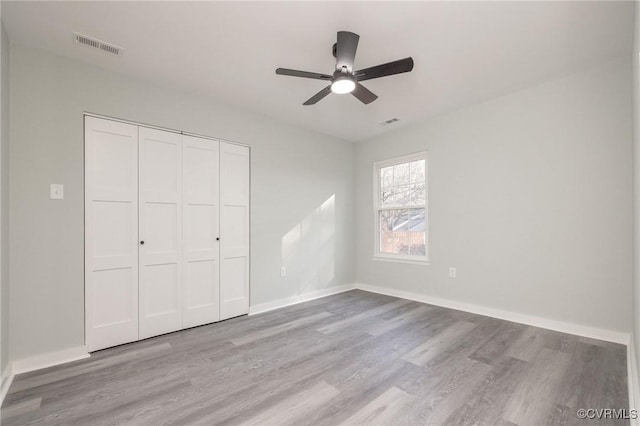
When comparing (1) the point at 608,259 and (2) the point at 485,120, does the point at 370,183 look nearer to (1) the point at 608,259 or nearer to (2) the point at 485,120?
(2) the point at 485,120

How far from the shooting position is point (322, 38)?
2375mm

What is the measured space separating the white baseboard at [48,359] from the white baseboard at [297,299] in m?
1.72

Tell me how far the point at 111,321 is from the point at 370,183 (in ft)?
13.2

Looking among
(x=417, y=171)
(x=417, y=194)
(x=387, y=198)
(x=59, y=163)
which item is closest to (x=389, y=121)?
(x=417, y=171)

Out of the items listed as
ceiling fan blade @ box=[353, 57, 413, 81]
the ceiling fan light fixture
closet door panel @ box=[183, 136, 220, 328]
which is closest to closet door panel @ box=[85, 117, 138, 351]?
closet door panel @ box=[183, 136, 220, 328]

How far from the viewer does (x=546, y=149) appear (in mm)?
3178

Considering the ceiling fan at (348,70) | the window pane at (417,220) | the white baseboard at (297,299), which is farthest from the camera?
the window pane at (417,220)

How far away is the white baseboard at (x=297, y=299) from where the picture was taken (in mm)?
3866

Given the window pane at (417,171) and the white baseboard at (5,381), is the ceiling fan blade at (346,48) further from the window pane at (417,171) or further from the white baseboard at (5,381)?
the white baseboard at (5,381)

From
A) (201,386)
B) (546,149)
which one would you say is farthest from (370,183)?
(201,386)

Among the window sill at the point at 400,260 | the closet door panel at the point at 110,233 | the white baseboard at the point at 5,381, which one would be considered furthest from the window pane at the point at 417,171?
the white baseboard at the point at 5,381

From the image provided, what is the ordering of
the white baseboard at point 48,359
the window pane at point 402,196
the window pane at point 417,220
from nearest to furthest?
the white baseboard at point 48,359 → the window pane at point 417,220 → the window pane at point 402,196

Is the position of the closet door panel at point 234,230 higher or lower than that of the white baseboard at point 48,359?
higher

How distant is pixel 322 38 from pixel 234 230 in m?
2.38
